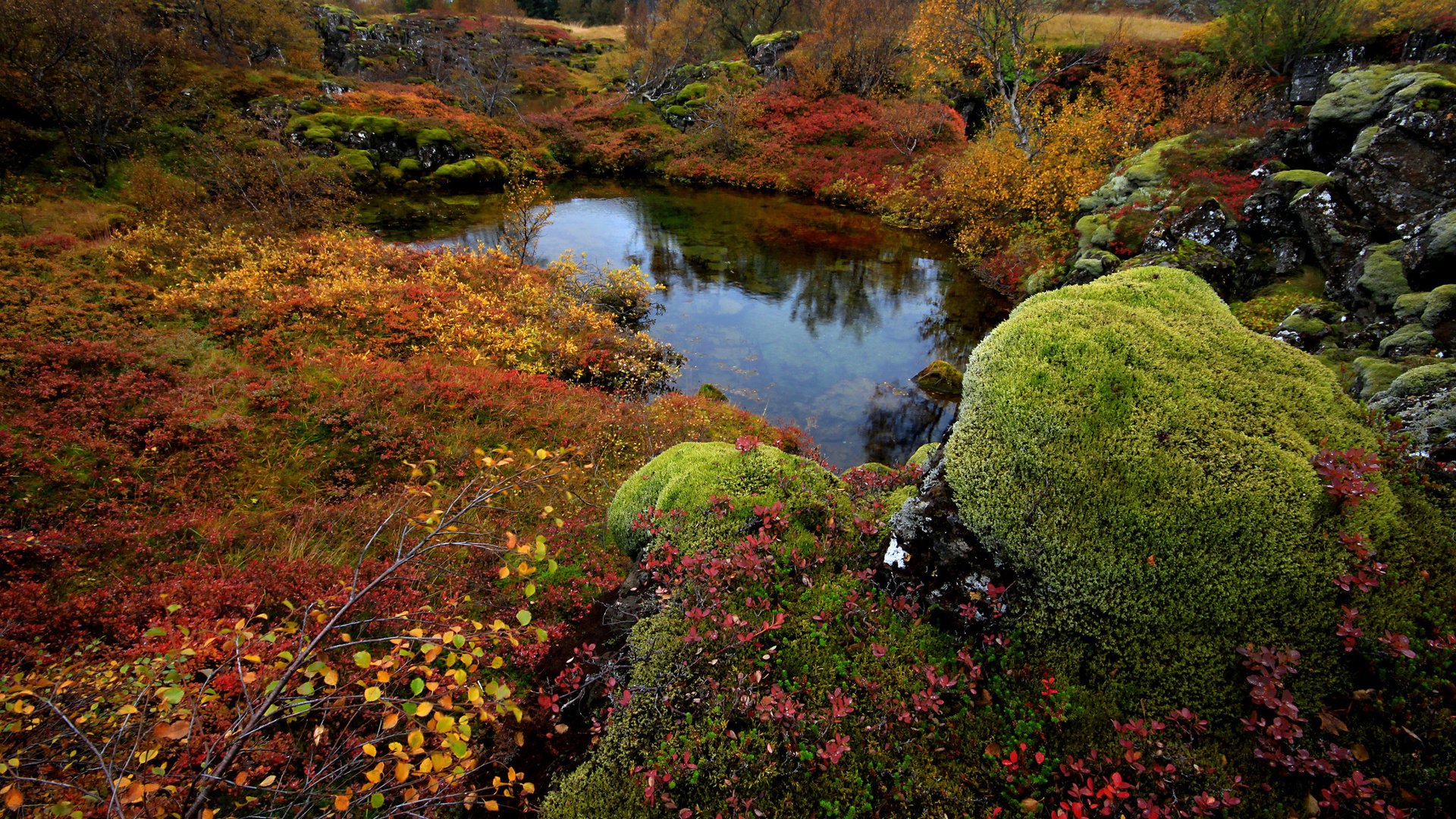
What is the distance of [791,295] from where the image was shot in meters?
19.2

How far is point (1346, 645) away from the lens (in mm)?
2887

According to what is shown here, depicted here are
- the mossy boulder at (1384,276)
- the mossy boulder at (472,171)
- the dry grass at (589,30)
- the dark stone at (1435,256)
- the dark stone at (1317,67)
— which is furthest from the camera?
the dry grass at (589,30)

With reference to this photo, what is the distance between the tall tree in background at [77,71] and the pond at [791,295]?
7317 mm

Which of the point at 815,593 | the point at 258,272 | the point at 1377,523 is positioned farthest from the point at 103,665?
the point at 258,272

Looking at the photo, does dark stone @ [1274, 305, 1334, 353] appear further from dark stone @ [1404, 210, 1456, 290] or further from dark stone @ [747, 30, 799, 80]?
dark stone @ [747, 30, 799, 80]

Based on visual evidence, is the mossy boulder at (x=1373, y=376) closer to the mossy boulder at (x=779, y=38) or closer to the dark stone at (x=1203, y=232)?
the dark stone at (x=1203, y=232)

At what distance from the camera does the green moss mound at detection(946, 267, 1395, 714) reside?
10.6ft

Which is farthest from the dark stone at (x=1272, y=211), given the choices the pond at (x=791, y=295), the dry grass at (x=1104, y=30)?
the dry grass at (x=1104, y=30)

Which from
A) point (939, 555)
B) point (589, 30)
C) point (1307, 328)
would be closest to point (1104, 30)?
point (1307, 328)

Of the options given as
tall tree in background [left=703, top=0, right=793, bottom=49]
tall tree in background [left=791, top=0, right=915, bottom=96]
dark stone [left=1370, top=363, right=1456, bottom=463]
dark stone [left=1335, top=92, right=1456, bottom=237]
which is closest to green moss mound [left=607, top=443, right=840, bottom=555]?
dark stone [left=1370, top=363, right=1456, bottom=463]

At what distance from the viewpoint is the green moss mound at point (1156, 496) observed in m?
3.22

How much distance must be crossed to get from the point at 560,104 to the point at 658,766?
167 feet

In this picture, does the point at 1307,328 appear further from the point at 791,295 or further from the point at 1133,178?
the point at 791,295

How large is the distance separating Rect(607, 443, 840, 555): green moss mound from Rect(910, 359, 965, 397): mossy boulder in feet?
30.2
